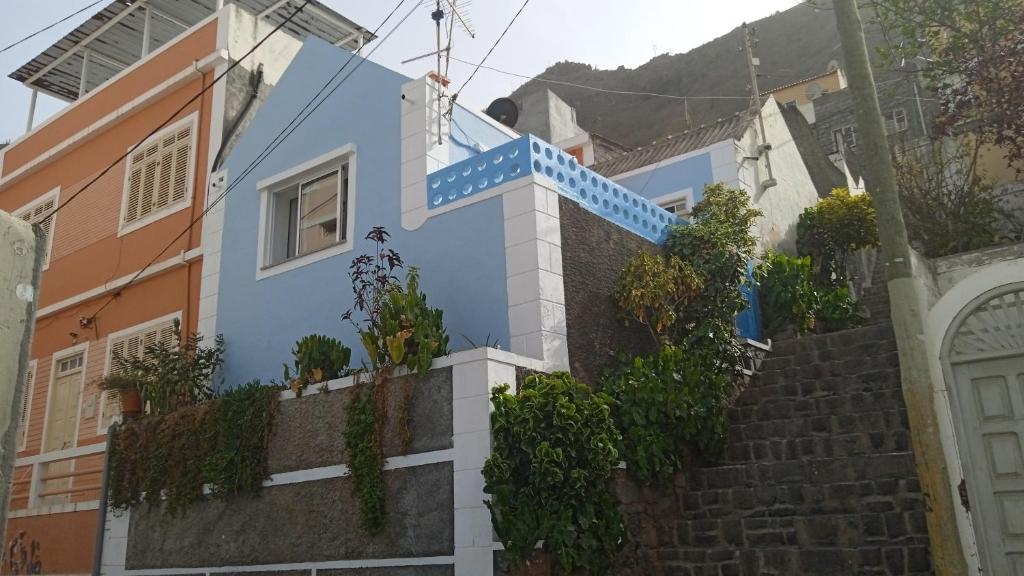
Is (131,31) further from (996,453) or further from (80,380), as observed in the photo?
(996,453)

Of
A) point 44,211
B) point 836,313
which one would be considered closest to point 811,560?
point 836,313

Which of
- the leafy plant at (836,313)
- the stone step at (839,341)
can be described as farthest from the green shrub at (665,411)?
the leafy plant at (836,313)

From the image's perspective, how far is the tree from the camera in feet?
30.4

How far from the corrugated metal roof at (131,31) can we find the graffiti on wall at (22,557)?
28.0ft

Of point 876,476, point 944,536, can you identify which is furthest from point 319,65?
point 944,536

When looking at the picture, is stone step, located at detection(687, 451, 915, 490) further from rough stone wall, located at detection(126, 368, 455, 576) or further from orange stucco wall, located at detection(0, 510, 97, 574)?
orange stucco wall, located at detection(0, 510, 97, 574)

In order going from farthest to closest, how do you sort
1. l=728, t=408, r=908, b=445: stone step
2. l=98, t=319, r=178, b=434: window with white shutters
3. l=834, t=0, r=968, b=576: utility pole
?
l=98, t=319, r=178, b=434: window with white shutters → l=728, t=408, r=908, b=445: stone step → l=834, t=0, r=968, b=576: utility pole

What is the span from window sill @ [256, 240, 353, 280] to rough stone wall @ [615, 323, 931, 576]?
4520 mm

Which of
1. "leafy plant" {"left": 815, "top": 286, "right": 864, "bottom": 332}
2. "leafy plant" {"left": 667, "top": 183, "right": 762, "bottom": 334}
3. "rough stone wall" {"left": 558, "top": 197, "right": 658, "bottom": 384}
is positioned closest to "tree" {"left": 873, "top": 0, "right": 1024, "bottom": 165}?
"leafy plant" {"left": 667, "top": 183, "right": 762, "bottom": 334}

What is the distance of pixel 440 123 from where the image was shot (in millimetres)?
10086

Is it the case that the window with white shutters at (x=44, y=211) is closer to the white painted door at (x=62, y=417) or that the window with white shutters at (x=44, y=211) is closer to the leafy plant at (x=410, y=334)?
the white painted door at (x=62, y=417)

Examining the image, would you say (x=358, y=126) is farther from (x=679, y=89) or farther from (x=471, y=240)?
(x=679, y=89)

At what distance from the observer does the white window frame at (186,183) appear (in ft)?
41.7

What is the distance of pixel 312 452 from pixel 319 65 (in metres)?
5.40
